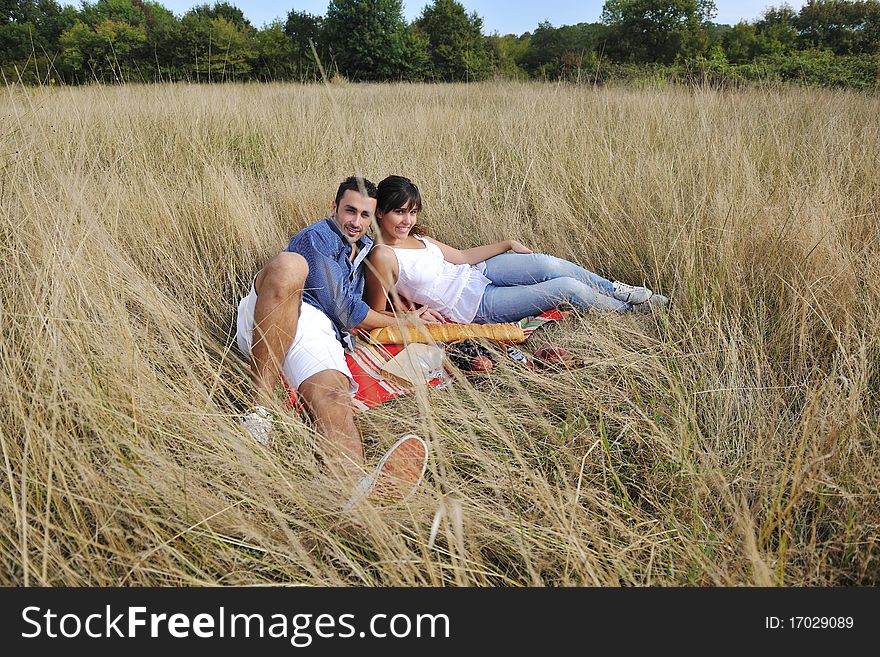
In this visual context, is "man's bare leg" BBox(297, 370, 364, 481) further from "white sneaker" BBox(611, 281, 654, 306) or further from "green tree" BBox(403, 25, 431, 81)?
"green tree" BBox(403, 25, 431, 81)

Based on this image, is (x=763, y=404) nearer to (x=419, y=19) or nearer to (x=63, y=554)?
(x=63, y=554)

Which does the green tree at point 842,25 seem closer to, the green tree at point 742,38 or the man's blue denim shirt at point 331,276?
the green tree at point 742,38

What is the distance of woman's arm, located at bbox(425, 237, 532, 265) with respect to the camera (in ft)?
11.0

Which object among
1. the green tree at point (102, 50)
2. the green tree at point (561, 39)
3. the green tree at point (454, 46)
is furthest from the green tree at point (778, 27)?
the green tree at point (102, 50)

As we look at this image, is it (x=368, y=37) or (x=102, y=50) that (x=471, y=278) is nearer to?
(x=102, y=50)

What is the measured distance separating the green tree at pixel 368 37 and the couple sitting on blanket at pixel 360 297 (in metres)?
Answer: 11.8

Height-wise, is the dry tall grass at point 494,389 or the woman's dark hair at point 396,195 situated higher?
the woman's dark hair at point 396,195

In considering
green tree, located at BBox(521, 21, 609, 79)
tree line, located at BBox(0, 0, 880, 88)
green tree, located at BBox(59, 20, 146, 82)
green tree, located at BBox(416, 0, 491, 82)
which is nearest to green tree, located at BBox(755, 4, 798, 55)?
tree line, located at BBox(0, 0, 880, 88)

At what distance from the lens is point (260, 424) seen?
69.6 inches

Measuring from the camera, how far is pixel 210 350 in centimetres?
244

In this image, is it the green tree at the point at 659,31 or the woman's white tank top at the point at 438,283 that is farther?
the green tree at the point at 659,31

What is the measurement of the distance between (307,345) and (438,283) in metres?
1.01

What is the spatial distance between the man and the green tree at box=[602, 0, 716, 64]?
A: 74.4 feet

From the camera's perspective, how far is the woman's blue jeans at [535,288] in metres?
2.93
